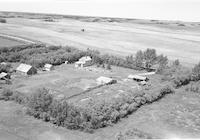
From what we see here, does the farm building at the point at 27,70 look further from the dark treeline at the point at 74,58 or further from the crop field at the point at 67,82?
the dark treeline at the point at 74,58

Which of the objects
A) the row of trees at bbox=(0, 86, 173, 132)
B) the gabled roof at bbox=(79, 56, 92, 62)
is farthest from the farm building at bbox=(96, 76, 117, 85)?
the gabled roof at bbox=(79, 56, 92, 62)

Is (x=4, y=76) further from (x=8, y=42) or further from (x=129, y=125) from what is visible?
(x=8, y=42)

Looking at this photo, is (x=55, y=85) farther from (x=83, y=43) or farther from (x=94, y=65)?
(x=83, y=43)

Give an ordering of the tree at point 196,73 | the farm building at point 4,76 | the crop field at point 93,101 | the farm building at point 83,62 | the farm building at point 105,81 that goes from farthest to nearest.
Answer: the farm building at point 83,62
the tree at point 196,73
the farm building at point 4,76
the farm building at point 105,81
the crop field at point 93,101

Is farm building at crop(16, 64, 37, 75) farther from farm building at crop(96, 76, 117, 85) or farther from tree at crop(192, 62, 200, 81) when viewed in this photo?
tree at crop(192, 62, 200, 81)

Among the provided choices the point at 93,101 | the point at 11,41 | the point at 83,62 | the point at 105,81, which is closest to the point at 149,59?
the point at 83,62

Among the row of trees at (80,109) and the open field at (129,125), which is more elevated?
the row of trees at (80,109)

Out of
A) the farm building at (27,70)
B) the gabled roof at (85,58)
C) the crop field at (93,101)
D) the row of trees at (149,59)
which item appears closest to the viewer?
the crop field at (93,101)

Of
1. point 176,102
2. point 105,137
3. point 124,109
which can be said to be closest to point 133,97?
point 124,109

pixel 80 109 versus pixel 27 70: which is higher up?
pixel 27 70

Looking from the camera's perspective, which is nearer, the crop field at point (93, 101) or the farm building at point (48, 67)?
the crop field at point (93, 101)

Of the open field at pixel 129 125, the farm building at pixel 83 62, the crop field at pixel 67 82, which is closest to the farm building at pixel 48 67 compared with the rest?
the crop field at pixel 67 82
